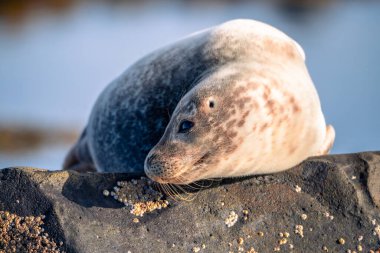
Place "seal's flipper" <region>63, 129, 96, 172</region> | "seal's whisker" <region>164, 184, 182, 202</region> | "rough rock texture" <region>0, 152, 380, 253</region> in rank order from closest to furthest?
"rough rock texture" <region>0, 152, 380, 253</region>, "seal's whisker" <region>164, 184, 182, 202</region>, "seal's flipper" <region>63, 129, 96, 172</region>

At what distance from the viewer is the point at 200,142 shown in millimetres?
4301

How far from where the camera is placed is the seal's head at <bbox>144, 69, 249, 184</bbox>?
4277 millimetres

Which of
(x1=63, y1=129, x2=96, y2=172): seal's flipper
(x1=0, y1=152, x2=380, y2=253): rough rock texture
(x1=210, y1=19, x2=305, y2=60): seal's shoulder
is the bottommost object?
(x1=63, y1=129, x2=96, y2=172): seal's flipper

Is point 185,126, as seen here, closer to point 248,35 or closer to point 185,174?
point 185,174

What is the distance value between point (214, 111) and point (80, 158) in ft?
8.65

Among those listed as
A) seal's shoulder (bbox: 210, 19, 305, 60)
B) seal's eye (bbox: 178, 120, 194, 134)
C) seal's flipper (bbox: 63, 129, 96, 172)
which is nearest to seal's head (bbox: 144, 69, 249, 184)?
seal's eye (bbox: 178, 120, 194, 134)

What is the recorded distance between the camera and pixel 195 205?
438 cm

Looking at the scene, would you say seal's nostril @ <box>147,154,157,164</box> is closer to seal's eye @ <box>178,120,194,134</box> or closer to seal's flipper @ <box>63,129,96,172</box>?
seal's eye @ <box>178,120,194,134</box>

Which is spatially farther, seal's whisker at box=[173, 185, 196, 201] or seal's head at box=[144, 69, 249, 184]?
seal's whisker at box=[173, 185, 196, 201]

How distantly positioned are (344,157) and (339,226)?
558 millimetres

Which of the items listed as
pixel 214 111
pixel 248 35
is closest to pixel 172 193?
pixel 214 111

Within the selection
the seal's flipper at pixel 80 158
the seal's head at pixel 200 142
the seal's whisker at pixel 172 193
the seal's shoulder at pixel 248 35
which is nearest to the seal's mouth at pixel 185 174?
the seal's head at pixel 200 142

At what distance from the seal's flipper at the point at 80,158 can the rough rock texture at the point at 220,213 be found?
212 cm

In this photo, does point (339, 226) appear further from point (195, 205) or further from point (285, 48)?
point (285, 48)
